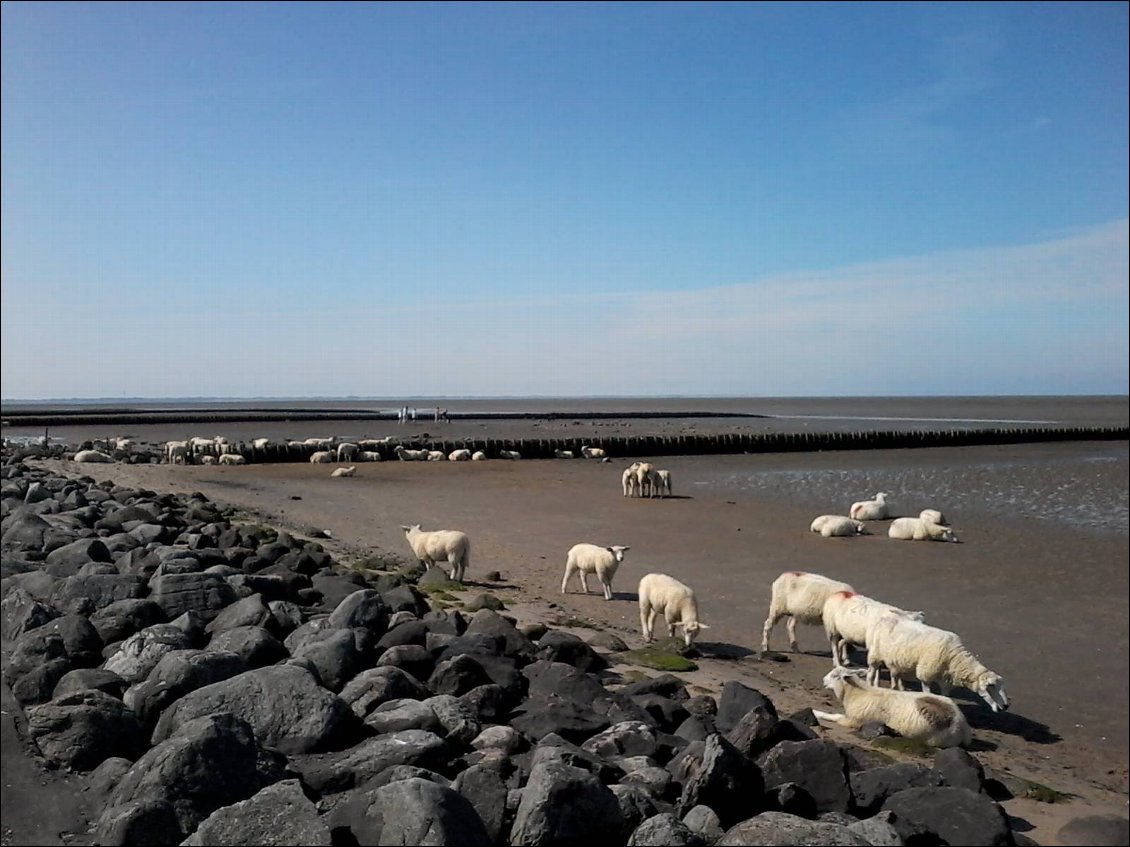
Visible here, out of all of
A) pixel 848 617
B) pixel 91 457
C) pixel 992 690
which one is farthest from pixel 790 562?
pixel 91 457

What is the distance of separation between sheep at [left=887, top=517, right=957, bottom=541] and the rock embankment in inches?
453

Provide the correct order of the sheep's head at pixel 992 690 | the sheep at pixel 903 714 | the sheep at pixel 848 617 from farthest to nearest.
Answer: the sheep at pixel 848 617 < the sheep's head at pixel 992 690 < the sheep at pixel 903 714

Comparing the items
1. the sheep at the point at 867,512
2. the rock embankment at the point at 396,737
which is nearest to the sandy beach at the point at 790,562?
the sheep at the point at 867,512

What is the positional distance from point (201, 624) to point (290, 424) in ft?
251

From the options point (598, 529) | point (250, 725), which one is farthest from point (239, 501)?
point (250, 725)

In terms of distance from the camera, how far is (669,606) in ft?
37.9

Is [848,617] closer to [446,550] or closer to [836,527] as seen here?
[446,550]

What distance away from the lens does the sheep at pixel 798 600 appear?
1129cm

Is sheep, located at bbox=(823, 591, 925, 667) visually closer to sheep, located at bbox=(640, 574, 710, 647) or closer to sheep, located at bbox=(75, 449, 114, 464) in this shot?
sheep, located at bbox=(640, 574, 710, 647)

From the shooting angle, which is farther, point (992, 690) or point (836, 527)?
point (836, 527)

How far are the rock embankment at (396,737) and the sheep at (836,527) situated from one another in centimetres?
1067

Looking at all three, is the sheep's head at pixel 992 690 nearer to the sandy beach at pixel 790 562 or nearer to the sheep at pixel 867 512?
the sandy beach at pixel 790 562

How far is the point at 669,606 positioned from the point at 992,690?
3926mm

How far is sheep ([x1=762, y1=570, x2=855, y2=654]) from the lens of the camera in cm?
1129
